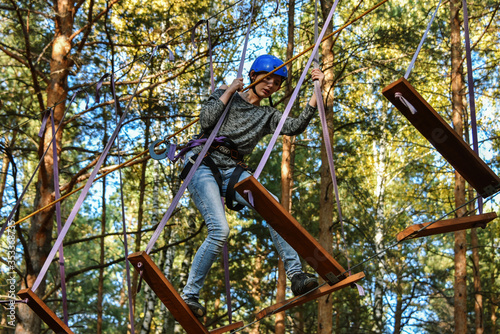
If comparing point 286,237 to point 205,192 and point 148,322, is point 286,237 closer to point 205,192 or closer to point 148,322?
point 205,192

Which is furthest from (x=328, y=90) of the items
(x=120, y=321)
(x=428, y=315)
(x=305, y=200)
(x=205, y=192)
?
(x=428, y=315)

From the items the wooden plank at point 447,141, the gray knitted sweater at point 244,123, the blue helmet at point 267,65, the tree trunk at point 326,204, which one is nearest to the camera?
the wooden plank at point 447,141

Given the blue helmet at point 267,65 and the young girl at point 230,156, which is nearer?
the young girl at point 230,156

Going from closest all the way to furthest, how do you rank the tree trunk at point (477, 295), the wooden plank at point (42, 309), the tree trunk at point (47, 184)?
the wooden plank at point (42, 309) → the tree trunk at point (47, 184) → the tree trunk at point (477, 295)

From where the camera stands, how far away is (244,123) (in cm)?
327

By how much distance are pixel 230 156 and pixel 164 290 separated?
2.96ft

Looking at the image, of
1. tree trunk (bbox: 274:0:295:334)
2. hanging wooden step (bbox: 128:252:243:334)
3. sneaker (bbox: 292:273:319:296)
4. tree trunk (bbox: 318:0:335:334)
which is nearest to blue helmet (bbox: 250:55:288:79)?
sneaker (bbox: 292:273:319:296)

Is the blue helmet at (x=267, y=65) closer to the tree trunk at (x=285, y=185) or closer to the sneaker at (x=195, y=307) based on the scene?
the sneaker at (x=195, y=307)

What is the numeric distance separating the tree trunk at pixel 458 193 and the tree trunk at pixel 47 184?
5.67 meters

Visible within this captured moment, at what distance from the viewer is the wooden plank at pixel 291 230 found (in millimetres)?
2453

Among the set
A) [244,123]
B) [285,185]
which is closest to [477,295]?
[285,185]

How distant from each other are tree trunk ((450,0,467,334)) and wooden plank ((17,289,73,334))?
21.4 ft

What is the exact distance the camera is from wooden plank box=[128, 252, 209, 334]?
2654 millimetres

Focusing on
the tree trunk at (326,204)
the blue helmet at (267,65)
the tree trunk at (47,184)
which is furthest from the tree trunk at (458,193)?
the tree trunk at (47,184)
